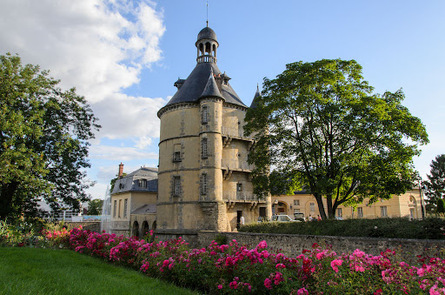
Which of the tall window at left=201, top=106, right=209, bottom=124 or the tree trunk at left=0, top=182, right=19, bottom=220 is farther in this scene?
the tall window at left=201, top=106, right=209, bottom=124

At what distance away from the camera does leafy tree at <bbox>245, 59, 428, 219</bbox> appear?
1797cm

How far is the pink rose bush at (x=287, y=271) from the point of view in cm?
493

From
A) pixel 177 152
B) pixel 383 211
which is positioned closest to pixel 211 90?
pixel 177 152

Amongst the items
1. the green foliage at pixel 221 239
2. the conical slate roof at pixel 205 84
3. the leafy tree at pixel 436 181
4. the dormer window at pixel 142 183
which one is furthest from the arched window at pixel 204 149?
the leafy tree at pixel 436 181

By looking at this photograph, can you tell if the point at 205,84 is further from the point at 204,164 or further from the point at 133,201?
the point at 133,201

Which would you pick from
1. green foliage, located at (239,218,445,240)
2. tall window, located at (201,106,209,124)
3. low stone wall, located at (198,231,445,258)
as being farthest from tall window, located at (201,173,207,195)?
green foliage, located at (239,218,445,240)

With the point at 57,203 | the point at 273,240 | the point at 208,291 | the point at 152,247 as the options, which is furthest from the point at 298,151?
the point at 57,203

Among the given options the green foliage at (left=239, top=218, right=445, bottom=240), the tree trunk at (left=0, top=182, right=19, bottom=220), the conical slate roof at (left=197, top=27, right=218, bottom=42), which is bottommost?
the green foliage at (left=239, top=218, right=445, bottom=240)

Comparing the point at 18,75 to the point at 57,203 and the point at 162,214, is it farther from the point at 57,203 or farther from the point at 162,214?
the point at 162,214

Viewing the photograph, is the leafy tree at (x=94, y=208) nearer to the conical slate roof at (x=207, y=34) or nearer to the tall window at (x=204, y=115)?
the conical slate roof at (x=207, y=34)

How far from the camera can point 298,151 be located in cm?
2017

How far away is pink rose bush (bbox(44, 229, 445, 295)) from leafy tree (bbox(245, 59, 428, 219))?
448 inches

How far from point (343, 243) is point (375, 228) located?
1.81m

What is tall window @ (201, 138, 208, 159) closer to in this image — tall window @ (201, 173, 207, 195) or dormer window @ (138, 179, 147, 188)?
tall window @ (201, 173, 207, 195)
